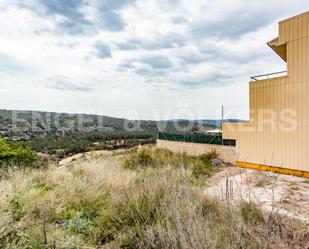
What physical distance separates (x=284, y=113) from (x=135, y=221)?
21.7ft

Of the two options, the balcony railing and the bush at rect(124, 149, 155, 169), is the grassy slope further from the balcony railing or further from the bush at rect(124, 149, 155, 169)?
the balcony railing

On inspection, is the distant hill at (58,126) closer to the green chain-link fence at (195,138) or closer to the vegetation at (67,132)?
the vegetation at (67,132)

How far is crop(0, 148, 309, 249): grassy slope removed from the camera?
2377 millimetres

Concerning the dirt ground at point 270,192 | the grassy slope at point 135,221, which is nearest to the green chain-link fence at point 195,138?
the dirt ground at point 270,192

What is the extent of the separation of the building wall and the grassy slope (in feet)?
19.5

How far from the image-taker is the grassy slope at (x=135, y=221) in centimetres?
238

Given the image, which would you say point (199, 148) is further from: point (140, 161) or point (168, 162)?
point (140, 161)

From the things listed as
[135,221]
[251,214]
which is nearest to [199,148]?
[251,214]

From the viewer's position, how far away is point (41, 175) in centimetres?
569

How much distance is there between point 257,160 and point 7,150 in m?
10.7

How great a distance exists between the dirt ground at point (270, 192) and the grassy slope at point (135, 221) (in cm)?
50

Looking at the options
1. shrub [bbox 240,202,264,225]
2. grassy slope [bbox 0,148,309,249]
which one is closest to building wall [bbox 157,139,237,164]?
grassy slope [bbox 0,148,309,249]

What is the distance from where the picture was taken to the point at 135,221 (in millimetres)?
3066

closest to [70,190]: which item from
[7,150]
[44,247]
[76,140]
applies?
[44,247]
